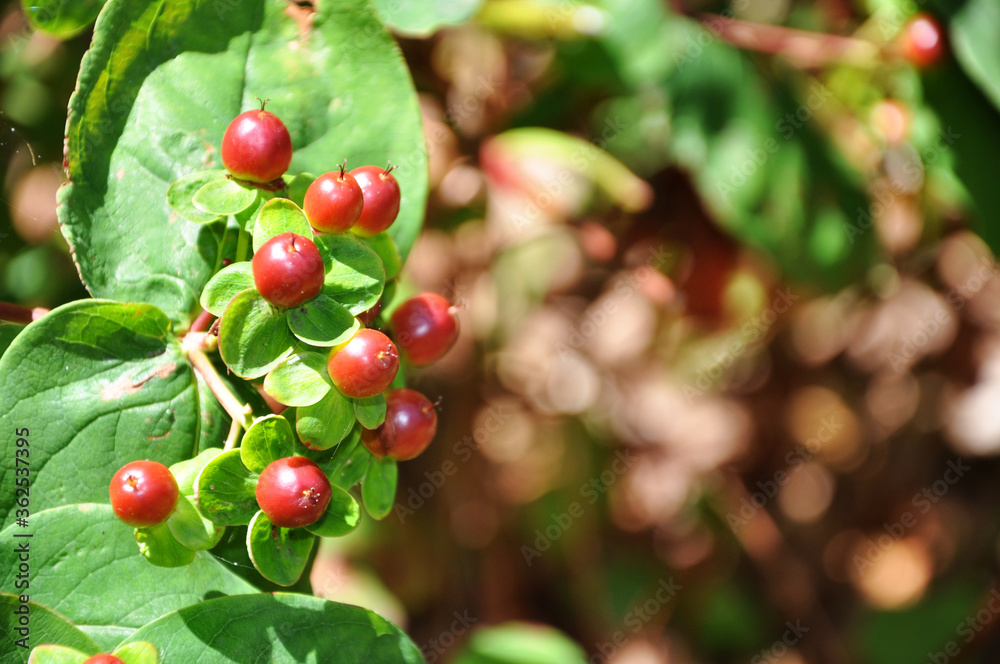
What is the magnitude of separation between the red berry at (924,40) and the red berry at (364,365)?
81 centimetres

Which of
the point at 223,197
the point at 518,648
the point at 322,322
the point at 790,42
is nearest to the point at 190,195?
the point at 223,197

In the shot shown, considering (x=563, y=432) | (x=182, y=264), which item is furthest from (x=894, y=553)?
(x=182, y=264)

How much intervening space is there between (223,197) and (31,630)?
0.96 feet

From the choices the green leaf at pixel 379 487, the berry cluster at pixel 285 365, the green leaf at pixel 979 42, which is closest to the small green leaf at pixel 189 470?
the berry cluster at pixel 285 365

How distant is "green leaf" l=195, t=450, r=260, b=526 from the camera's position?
440 millimetres

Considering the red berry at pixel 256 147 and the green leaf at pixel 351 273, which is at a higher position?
the red berry at pixel 256 147

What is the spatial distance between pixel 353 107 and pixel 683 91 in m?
0.61

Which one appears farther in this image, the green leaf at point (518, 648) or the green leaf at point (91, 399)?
the green leaf at point (518, 648)

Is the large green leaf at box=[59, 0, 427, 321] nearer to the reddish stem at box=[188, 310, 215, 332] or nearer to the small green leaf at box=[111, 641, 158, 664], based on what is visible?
the reddish stem at box=[188, 310, 215, 332]

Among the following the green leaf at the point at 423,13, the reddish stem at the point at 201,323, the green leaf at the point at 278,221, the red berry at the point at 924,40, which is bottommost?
the reddish stem at the point at 201,323

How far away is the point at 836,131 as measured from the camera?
1126mm

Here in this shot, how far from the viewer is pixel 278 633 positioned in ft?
1.63

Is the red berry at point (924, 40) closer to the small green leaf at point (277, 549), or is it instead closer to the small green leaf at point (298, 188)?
the small green leaf at point (298, 188)

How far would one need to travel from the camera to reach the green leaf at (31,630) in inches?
18.1
